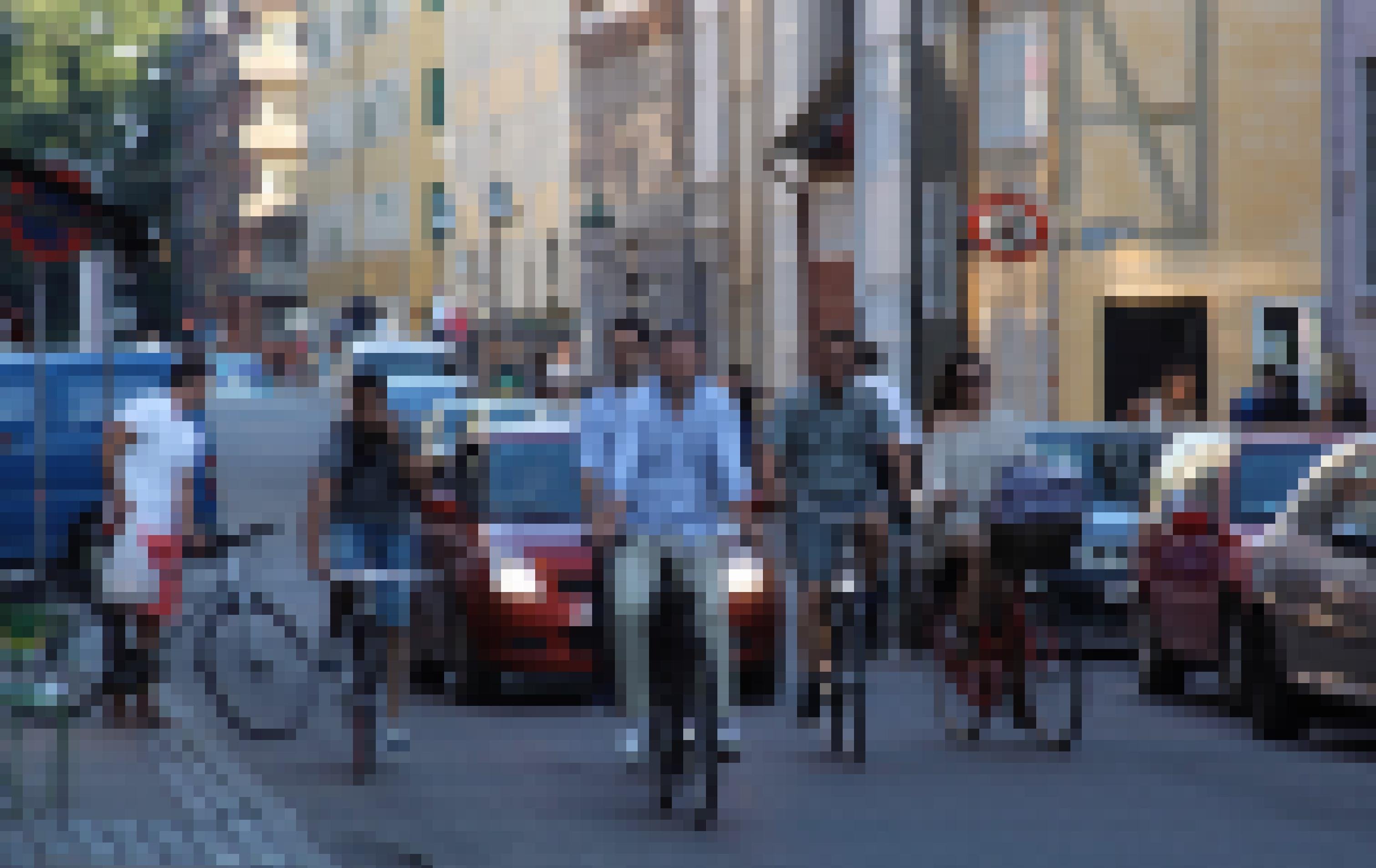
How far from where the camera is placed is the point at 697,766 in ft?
34.7

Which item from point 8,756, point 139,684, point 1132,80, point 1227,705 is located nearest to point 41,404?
point 139,684

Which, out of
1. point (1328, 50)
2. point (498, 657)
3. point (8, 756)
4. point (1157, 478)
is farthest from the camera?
point (1328, 50)

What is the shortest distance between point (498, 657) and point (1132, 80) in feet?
40.8

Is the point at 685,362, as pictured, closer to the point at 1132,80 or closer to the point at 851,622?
the point at 851,622

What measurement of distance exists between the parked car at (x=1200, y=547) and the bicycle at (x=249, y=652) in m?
4.83

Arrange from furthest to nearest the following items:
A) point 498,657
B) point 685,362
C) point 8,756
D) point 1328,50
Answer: point 1328,50 < point 498,657 < point 8,756 < point 685,362

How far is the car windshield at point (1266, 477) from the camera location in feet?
45.6

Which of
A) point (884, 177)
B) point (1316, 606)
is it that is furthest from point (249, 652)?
point (884, 177)

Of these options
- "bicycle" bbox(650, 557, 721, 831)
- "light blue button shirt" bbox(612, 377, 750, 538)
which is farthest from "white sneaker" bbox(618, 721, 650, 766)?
"light blue button shirt" bbox(612, 377, 750, 538)

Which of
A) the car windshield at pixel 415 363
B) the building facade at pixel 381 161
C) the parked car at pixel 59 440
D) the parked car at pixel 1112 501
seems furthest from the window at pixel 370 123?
the parked car at pixel 1112 501

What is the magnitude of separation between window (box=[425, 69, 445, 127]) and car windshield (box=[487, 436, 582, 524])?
5143cm

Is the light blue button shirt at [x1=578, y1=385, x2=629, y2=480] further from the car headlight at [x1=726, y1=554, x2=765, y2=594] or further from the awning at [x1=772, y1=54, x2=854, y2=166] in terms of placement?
the awning at [x1=772, y1=54, x2=854, y2=166]

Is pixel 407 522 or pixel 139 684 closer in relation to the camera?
pixel 407 522

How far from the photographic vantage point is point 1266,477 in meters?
15.6
